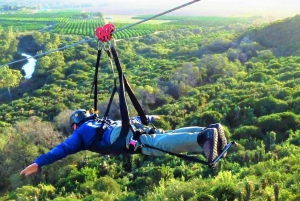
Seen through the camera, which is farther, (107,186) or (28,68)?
(28,68)

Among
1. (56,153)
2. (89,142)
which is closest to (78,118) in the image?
(89,142)

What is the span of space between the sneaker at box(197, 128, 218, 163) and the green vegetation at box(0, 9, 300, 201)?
3513 mm

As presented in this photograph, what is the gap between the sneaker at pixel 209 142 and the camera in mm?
4562

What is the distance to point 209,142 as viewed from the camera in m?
4.60

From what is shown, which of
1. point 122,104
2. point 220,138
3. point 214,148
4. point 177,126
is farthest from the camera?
point 177,126

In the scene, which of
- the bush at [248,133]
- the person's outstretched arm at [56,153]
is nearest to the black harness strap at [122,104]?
the person's outstretched arm at [56,153]

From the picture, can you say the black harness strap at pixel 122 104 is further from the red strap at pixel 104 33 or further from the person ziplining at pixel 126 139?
the red strap at pixel 104 33

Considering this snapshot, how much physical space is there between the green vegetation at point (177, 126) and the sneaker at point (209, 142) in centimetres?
351

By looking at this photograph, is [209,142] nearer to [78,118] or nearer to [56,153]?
[56,153]

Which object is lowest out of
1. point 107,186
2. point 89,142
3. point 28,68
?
point 28,68

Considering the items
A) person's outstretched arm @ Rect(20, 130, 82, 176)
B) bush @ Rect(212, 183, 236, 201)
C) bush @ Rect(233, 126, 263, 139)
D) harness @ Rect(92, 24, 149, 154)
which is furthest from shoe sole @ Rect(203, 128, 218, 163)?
bush @ Rect(233, 126, 263, 139)

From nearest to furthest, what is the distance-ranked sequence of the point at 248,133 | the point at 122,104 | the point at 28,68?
1. the point at 122,104
2. the point at 248,133
3. the point at 28,68

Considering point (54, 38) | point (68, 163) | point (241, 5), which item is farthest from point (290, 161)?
point (241, 5)

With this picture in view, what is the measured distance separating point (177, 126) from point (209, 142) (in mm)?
13998
